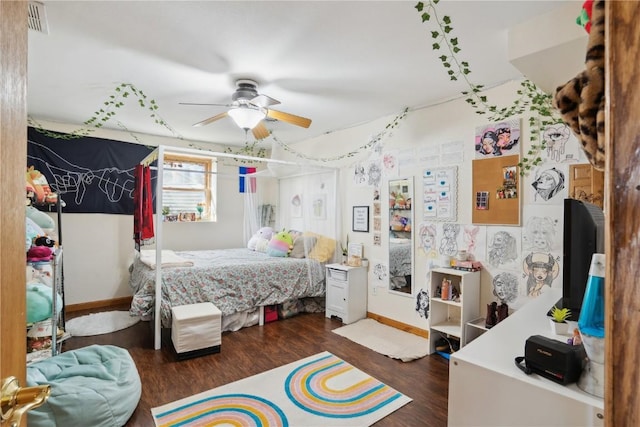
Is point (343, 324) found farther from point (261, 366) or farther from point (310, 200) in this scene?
point (310, 200)

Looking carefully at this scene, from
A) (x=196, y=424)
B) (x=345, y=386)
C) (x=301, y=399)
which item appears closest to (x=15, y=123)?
(x=196, y=424)

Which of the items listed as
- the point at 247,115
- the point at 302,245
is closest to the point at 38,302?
the point at 247,115

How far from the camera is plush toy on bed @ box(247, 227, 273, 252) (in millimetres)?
4535

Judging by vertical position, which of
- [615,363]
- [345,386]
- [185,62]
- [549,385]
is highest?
[185,62]

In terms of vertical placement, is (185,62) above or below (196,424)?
above

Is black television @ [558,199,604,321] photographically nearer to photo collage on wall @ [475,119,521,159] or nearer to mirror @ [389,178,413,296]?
photo collage on wall @ [475,119,521,159]

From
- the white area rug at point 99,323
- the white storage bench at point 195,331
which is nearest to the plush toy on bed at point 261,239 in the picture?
the white storage bench at point 195,331

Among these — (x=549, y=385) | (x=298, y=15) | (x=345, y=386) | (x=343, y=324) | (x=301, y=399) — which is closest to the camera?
(x=549, y=385)

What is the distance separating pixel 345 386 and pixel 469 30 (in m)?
2.57

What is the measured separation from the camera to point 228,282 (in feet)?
11.4

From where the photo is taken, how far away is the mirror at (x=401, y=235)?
3.51 metres

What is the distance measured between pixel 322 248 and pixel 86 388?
2751 millimetres

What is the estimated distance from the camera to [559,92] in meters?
0.69

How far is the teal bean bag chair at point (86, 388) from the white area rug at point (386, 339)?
2.00 m
